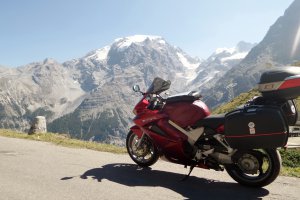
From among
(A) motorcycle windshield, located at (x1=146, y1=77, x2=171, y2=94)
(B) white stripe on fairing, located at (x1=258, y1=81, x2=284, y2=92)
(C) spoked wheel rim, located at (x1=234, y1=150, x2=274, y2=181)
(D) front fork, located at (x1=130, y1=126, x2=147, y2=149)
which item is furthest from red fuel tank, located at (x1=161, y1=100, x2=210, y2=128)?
(B) white stripe on fairing, located at (x1=258, y1=81, x2=284, y2=92)

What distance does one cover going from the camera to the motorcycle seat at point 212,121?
8.15 m

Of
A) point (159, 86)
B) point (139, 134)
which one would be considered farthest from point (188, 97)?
point (139, 134)

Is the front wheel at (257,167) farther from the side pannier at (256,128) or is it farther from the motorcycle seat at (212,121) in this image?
the motorcycle seat at (212,121)

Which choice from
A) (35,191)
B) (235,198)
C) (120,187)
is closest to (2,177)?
(35,191)

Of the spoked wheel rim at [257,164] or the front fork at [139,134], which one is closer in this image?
the spoked wheel rim at [257,164]

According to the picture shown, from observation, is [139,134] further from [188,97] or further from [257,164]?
[257,164]

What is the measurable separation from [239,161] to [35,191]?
4178mm

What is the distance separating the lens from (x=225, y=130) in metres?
7.81

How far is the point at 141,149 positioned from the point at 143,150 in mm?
63

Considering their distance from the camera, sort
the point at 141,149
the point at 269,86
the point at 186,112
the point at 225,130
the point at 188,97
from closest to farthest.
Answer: the point at 269,86 < the point at 225,130 < the point at 186,112 < the point at 188,97 < the point at 141,149

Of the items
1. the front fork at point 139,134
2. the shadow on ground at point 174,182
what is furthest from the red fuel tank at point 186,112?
the shadow on ground at point 174,182

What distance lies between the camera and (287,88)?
280 inches

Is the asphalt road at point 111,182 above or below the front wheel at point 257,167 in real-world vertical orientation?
below

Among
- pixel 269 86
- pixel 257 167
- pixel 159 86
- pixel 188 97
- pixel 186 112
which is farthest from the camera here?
pixel 159 86
